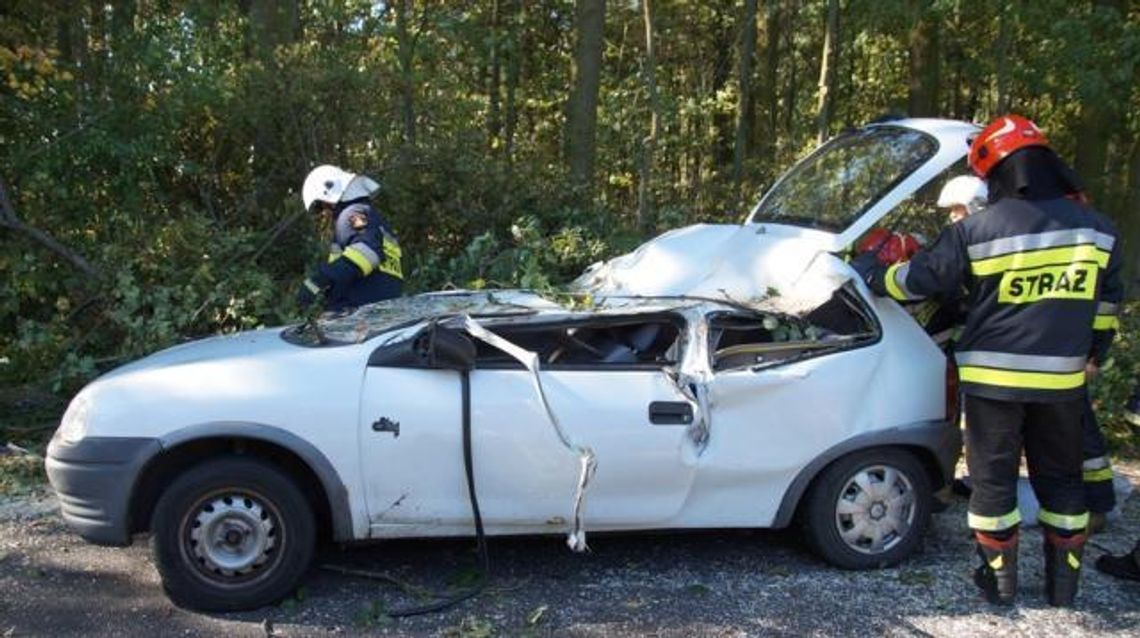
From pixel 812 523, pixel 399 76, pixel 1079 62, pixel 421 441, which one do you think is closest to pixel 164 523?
pixel 421 441

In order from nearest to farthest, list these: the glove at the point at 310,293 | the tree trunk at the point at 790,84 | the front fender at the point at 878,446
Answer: the front fender at the point at 878,446 < the glove at the point at 310,293 < the tree trunk at the point at 790,84

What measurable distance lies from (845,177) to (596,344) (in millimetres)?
1824

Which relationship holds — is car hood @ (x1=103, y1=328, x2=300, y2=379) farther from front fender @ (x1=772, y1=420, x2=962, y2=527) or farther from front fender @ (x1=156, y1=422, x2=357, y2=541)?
front fender @ (x1=772, y1=420, x2=962, y2=527)

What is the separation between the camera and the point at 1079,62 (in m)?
10.5

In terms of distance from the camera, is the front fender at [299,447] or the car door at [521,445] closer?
the front fender at [299,447]

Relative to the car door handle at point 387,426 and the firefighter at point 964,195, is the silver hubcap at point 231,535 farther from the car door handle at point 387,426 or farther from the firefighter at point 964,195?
the firefighter at point 964,195

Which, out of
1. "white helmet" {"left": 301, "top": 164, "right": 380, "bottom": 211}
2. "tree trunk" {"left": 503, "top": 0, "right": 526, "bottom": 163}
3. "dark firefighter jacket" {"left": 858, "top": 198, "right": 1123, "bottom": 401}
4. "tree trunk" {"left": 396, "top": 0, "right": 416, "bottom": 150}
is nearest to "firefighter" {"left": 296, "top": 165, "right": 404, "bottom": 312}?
"white helmet" {"left": 301, "top": 164, "right": 380, "bottom": 211}

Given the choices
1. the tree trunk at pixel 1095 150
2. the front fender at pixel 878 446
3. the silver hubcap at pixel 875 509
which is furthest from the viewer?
the tree trunk at pixel 1095 150

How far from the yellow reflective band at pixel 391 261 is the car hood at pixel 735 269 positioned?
3.94 feet

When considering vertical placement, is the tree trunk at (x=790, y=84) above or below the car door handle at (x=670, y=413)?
above

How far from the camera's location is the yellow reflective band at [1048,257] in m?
4.27

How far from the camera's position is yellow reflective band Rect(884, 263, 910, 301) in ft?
14.9

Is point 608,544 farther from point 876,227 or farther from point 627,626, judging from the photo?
point 876,227

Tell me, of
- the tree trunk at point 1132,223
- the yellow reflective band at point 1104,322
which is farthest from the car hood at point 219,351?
the tree trunk at point 1132,223
